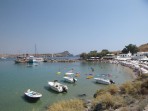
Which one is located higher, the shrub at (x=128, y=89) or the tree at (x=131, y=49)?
the tree at (x=131, y=49)

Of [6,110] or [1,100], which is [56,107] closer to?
[6,110]

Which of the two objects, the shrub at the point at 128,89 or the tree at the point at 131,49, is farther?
the tree at the point at 131,49

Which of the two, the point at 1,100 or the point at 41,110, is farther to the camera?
the point at 1,100

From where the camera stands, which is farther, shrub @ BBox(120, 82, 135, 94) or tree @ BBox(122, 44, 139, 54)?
tree @ BBox(122, 44, 139, 54)

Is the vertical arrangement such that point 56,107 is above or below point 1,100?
above

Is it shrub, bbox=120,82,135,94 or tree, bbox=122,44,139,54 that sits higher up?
tree, bbox=122,44,139,54

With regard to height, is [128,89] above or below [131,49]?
below

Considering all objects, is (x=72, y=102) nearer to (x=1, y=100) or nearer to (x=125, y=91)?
(x=125, y=91)

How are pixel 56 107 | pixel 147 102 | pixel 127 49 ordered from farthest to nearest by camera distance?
pixel 127 49, pixel 56 107, pixel 147 102

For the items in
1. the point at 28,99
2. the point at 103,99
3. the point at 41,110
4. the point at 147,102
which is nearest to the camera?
the point at 147,102

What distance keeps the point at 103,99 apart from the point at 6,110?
433 inches

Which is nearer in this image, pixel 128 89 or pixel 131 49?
pixel 128 89

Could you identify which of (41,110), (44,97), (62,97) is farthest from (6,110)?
(62,97)

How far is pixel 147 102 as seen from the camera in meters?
13.4
